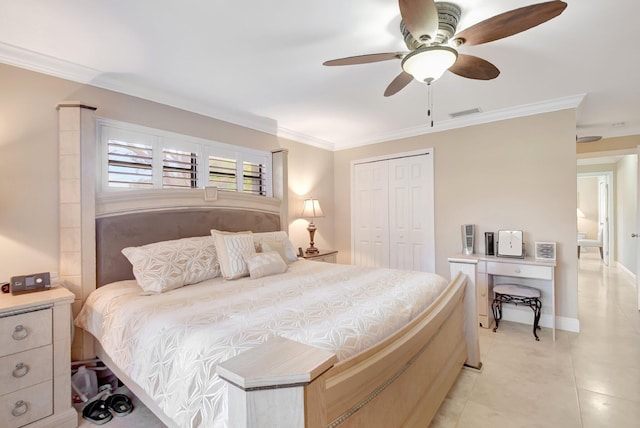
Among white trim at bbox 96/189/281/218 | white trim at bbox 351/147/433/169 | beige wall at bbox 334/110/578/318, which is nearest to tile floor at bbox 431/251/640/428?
beige wall at bbox 334/110/578/318

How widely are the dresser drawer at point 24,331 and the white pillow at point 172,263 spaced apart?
1.81 ft

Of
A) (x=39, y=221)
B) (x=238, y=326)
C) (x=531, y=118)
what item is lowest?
(x=238, y=326)

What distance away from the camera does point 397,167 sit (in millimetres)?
4492

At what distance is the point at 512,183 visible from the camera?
11.8ft

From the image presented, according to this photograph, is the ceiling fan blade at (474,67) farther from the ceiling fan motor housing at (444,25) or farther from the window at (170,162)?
the window at (170,162)

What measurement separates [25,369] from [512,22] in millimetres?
3330

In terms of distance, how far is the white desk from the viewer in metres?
3.19

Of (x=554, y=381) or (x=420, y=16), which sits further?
(x=554, y=381)

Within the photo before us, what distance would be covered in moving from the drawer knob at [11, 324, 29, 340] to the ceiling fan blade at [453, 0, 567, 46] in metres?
3.04

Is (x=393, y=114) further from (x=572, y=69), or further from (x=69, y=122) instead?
(x=69, y=122)

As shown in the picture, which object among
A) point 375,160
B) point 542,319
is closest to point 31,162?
point 375,160

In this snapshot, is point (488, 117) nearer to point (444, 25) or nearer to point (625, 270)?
point (444, 25)

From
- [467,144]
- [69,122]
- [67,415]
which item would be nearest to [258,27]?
[69,122]

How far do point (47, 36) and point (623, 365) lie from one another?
5.07 m
